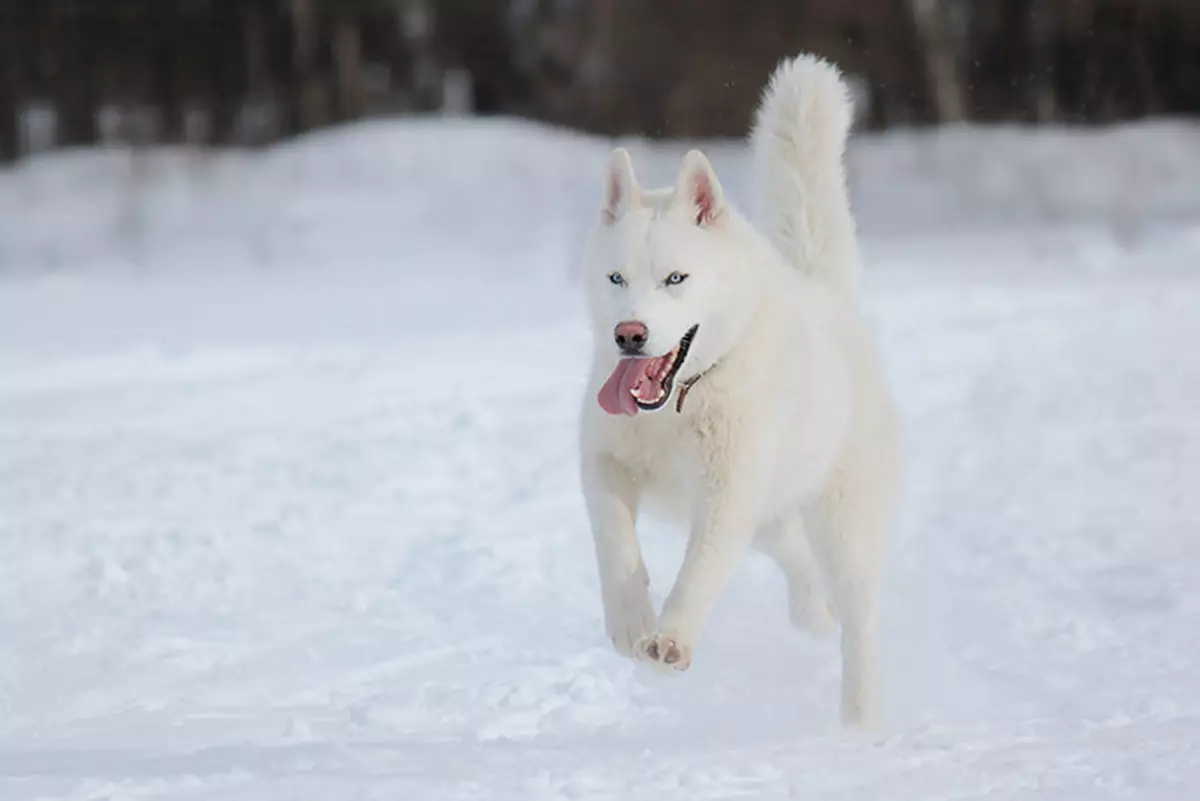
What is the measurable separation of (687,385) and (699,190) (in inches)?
18.0

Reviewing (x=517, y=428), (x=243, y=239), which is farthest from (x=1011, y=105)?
A: (x=517, y=428)

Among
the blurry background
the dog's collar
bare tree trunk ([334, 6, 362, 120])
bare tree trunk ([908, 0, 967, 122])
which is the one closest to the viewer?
the dog's collar

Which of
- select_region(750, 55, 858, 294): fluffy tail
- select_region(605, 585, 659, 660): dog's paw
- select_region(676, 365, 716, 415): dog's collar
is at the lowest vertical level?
select_region(605, 585, 659, 660): dog's paw

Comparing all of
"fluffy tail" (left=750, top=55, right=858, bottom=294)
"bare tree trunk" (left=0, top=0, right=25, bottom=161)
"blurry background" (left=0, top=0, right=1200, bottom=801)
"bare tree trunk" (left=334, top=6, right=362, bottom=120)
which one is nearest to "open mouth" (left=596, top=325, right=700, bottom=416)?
"blurry background" (left=0, top=0, right=1200, bottom=801)

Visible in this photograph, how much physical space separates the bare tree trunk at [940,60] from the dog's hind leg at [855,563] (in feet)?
48.9

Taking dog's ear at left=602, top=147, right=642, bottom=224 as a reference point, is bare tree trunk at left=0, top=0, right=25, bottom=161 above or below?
below

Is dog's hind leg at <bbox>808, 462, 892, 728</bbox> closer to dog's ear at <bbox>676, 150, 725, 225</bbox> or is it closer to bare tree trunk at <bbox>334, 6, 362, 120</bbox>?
dog's ear at <bbox>676, 150, 725, 225</bbox>

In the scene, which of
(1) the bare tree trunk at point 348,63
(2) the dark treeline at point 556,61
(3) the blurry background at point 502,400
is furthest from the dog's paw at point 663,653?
(1) the bare tree trunk at point 348,63

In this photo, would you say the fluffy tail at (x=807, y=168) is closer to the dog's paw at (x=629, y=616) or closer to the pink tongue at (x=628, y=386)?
the pink tongue at (x=628, y=386)

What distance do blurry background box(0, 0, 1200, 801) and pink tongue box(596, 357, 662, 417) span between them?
2.66 ft

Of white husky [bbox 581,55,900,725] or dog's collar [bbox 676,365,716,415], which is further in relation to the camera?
dog's collar [bbox 676,365,716,415]

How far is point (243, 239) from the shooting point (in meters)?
16.2

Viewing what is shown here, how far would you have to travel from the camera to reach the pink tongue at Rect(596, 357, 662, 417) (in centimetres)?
352

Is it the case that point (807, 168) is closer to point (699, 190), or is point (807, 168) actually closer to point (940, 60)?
Result: point (699, 190)
